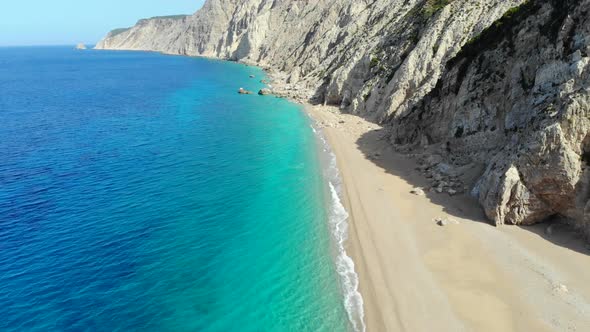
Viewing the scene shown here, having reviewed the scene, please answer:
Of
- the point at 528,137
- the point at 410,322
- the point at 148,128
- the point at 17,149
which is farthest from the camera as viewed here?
the point at 148,128

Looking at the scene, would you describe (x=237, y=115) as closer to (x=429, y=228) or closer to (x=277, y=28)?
(x=429, y=228)

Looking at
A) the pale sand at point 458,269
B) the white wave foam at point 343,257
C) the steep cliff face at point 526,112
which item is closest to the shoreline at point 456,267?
the pale sand at point 458,269

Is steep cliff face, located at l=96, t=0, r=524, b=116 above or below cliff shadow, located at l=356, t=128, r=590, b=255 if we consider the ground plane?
above

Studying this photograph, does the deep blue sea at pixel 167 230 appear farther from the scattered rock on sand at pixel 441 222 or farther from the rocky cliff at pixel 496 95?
the rocky cliff at pixel 496 95

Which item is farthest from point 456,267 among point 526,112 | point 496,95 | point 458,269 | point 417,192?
point 496,95

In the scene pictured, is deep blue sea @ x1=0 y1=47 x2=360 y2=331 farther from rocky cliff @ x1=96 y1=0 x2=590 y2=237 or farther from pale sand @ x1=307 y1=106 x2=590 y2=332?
rocky cliff @ x1=96 y1=0 x2=590 y2=237

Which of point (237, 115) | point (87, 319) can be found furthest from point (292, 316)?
point (237, 115)

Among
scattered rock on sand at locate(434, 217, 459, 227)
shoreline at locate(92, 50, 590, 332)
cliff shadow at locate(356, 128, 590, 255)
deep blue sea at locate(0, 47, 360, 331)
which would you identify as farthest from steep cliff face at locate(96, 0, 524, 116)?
scattered rock on sand at locate(434, 217, 459, 227)
